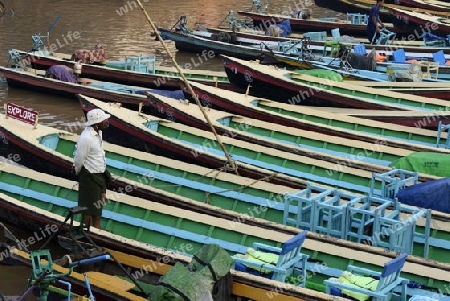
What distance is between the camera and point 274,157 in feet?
39.1

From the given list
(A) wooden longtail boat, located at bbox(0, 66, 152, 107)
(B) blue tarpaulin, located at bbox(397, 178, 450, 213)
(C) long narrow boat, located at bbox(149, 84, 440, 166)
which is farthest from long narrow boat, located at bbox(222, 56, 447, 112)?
(B) blue tarpaulin, located at bbox(397, 178, 450, 213)

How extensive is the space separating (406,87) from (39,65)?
8488 millimetres

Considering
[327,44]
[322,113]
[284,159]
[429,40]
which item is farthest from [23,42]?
[284,159]

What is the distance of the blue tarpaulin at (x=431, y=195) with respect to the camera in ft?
31.5

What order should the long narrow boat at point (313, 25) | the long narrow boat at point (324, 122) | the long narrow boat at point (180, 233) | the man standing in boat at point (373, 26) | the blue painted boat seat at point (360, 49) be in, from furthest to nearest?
the long narrow boat at point (313, 25) → the man standing in boat at point (373, 26) → the blue painted boat seat at point (360, 49) → the long narrow boat at point (324, 122) → the long narrow boat at point (180, 233)

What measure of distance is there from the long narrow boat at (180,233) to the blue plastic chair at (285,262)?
0.66 feet

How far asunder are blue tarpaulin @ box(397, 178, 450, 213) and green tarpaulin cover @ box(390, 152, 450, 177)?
1.08 m

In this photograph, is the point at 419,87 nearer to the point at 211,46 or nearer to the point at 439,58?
the point at 439,58

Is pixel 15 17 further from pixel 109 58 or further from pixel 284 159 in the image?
pixel 284 159

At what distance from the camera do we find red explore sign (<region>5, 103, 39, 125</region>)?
41.2ft

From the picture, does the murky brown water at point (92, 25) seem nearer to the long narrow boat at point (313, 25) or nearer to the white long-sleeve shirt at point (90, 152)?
the long narrow boat at point (313, 25)

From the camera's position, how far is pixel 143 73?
58.5 feet

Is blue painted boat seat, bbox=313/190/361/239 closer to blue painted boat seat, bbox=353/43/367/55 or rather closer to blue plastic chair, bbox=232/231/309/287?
blue plastic chair, bbox=232/231/309/287

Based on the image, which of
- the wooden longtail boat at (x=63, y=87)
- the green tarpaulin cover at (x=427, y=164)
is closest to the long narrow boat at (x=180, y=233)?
the green tarpaulin cover at (x=427, y=164)
